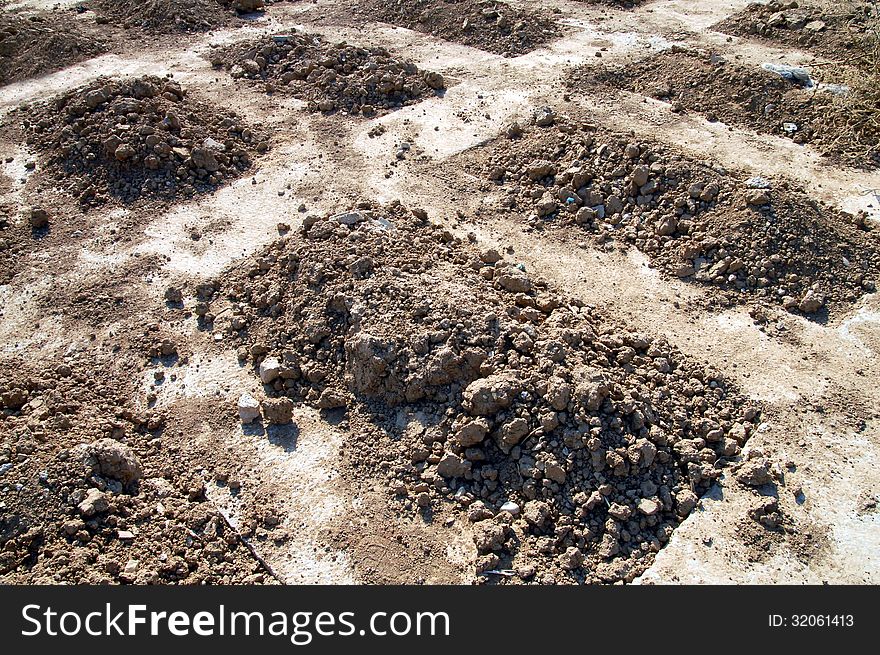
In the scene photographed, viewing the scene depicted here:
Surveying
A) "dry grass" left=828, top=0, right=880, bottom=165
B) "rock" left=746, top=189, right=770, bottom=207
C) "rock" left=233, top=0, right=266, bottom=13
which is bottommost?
"rock" left=233, top=0, right=266, bottom=13

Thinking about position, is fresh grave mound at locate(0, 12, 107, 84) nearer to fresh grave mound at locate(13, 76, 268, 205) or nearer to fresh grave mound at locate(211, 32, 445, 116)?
fresh grave mound at locate(211, 32, 445, 116)

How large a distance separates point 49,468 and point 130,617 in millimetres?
1599

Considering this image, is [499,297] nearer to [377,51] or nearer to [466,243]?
[466,243]

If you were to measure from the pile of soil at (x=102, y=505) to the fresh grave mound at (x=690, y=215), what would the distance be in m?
5.41

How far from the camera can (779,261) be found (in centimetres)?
801

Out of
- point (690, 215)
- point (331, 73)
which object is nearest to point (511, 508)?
point (690, 215)

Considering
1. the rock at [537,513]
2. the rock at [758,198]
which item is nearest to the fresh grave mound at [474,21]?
the rock at [758,198]

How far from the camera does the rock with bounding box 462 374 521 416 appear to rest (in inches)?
234

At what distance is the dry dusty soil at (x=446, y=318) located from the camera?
5.50 meters

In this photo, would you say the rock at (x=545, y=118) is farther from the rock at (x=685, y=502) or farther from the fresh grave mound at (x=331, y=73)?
the rock at (x=685, y=502)

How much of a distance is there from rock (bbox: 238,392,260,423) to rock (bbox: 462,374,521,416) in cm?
202

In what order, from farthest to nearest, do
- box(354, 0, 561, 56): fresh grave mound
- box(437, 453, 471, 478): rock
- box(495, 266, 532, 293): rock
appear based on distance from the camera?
box(354, 0, 561, 56): fresh grave mound < box(495, 266, 532, 293): rock < box(437, 453, 471, 478): rock

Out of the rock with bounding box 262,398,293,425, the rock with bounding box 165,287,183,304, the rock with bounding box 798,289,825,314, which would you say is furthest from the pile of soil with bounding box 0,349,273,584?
the rock with bounding box 798,289,825,314

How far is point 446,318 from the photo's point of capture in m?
6.55
